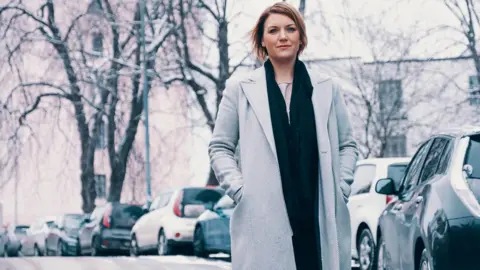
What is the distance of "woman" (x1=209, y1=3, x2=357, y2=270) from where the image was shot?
4492 millimetres

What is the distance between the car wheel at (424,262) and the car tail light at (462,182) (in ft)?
1.88

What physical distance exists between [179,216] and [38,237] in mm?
15593

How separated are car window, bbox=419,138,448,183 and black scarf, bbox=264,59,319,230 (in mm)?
3415

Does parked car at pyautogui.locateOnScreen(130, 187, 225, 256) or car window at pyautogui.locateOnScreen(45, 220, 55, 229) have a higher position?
parked car at pyautogui.locateOnScreen(130, 187, 225, 256)

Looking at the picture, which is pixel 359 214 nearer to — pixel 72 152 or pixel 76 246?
pixel 76 246

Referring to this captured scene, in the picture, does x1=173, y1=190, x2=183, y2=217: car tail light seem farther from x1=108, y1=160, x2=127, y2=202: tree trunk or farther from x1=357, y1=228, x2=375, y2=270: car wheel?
x1=108, y1=160, x2=127, y2=202: tree trunk

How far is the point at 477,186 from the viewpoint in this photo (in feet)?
22.7

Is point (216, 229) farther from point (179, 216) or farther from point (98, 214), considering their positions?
point (98, 214)

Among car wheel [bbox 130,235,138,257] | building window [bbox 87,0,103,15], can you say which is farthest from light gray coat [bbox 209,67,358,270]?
building window [bbox 87,0,103,15]

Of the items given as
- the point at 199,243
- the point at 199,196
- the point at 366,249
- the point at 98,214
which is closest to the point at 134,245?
the point at 199,196

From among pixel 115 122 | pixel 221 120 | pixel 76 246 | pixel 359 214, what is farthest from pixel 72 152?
pixel 221 120

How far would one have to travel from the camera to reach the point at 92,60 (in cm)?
3350

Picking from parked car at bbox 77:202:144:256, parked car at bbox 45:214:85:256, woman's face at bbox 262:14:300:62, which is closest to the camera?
woman's face at bbox 262:14:300:62

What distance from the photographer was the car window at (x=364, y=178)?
49.7ft
